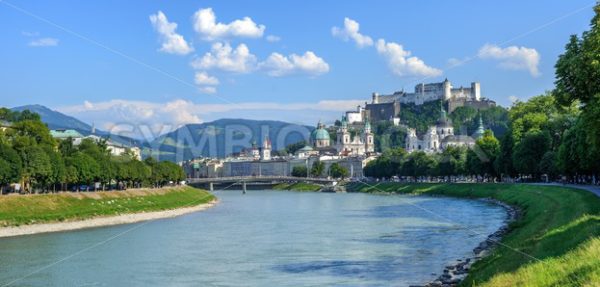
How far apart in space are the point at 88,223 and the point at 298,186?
369ft

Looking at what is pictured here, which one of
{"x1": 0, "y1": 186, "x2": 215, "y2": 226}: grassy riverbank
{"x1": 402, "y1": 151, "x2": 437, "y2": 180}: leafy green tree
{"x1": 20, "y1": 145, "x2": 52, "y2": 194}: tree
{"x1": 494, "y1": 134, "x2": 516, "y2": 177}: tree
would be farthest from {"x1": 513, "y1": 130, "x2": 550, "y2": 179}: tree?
{"x1": 20, "y1": 145, "x2": 52, "y2": 194}: tree

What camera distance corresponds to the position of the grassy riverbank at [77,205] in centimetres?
4906

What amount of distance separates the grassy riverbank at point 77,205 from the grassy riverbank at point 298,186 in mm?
75545

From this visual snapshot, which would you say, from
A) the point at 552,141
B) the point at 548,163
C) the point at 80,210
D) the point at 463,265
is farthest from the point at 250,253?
the point at 552,141

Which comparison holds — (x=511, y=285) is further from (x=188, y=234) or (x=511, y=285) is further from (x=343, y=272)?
(x=188, y=234)

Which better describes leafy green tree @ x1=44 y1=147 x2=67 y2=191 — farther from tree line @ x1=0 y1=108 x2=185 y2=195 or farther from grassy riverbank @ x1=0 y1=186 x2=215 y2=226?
grassy riverbank @ x1=0 y1=186 x2=215 y2=226

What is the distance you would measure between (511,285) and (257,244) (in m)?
22.0

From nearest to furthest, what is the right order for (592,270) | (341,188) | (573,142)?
(592,270) < (573,142) < (341,188)

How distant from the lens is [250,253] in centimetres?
3472

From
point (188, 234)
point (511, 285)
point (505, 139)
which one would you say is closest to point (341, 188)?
point (505, 139)

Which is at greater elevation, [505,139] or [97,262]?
[505,139]

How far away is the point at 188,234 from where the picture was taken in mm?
45469

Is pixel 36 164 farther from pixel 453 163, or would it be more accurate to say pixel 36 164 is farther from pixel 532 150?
pixel 453 163

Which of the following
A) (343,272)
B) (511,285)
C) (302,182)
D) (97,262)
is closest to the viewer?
(511,285)
